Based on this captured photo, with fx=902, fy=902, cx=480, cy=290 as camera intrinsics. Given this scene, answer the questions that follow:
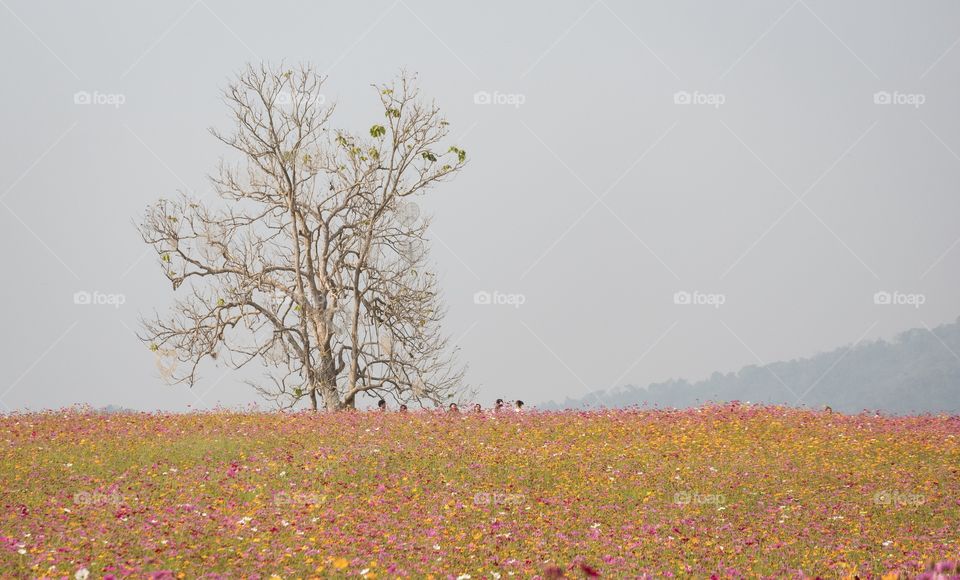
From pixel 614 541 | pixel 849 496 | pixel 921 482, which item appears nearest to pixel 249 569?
pixel 614 541

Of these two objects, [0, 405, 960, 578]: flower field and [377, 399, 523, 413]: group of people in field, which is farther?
[377, 399, 523, 413]: group of people in field

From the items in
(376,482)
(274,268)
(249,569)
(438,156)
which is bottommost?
(249,569)

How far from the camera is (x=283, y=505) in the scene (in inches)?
658

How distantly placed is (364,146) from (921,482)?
21053 mm

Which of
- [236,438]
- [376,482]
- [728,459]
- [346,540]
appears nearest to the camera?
[346,540]

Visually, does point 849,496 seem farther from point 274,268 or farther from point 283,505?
point 274,268

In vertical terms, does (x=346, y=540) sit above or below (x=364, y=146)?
below

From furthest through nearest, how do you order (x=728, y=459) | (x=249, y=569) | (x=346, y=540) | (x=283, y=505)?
(x=728, y=459) < (x=283, y=505) < (x=346, y=540) < (x=249, y=569)

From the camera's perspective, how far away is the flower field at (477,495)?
13.2 m

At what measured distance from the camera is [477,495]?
17.3 meters

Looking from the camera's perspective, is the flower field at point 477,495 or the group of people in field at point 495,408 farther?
the group of people in field at point 495,408

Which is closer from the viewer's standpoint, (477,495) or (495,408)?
(477,495)

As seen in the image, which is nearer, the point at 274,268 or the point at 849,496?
the point at 849,496

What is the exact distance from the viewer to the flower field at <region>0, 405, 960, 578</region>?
1319 cm
